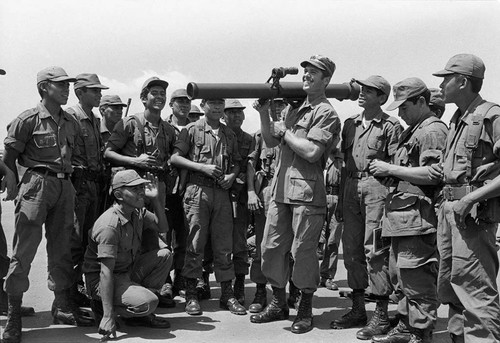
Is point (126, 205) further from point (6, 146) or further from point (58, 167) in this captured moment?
point (6, 146)

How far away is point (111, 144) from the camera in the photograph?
19.4 feet

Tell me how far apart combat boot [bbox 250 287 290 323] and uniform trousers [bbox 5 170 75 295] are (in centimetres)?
191

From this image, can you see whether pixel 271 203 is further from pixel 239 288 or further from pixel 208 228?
pixel 239 288

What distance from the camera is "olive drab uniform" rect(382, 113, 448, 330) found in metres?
4.56

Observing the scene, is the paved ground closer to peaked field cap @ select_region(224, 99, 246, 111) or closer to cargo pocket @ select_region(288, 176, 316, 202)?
cargo pocket @ select_region(288, 176, 316, 202)

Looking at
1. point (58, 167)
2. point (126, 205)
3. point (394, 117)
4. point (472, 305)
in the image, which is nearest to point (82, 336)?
point (126, 205)

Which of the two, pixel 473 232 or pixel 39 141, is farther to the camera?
pixel 39 141

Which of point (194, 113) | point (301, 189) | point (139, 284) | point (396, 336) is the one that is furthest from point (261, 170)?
point (194, 113)

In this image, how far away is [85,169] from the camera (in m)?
5.79

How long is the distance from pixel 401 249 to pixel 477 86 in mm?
1507

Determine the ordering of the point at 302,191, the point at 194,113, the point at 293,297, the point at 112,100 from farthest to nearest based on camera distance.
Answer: the point at 194,113 → the point at 112,100 → the point at 293,297 → the point at 302,191

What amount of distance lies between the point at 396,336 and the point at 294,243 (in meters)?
1.26

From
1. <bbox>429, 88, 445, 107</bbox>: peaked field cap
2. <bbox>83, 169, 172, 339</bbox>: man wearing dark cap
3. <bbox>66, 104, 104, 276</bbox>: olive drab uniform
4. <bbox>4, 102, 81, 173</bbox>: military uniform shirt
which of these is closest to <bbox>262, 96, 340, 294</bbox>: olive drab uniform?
<bbox>83, 169, 172, 339</bbox>: man wearing dark cap

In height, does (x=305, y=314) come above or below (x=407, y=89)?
below
